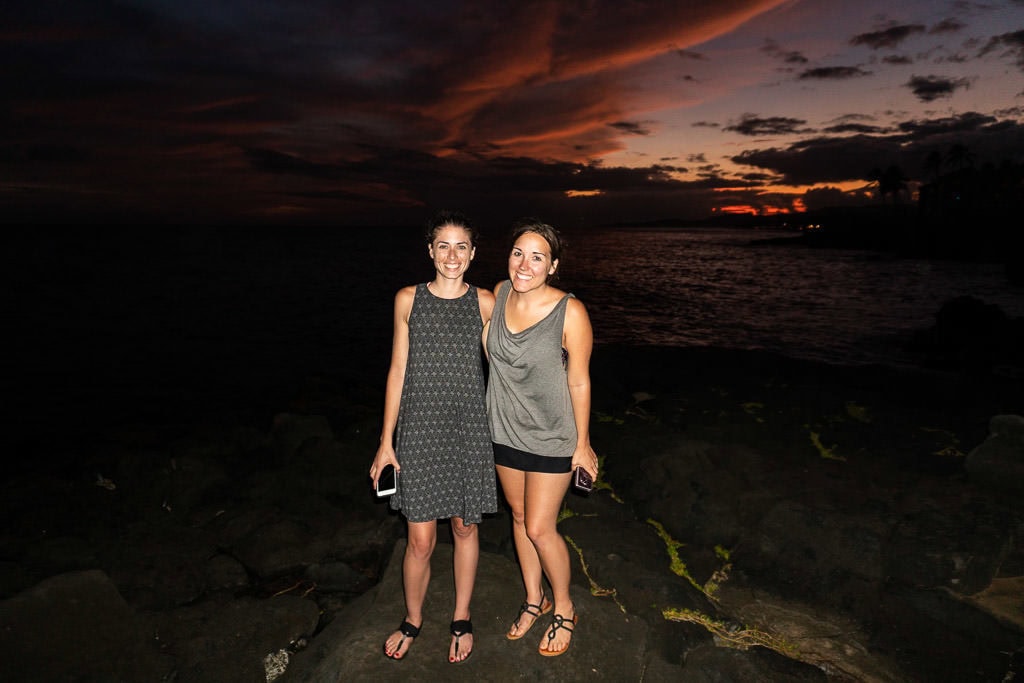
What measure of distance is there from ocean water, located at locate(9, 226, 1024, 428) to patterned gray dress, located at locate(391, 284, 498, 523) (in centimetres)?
334

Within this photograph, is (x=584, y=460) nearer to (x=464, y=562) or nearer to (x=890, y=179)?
(x=464, y=562)

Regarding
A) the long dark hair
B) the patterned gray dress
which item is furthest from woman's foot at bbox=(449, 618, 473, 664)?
the long dark hair

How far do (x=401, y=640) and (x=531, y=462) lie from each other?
1356 mm

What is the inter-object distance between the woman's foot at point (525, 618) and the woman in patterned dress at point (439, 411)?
29cm

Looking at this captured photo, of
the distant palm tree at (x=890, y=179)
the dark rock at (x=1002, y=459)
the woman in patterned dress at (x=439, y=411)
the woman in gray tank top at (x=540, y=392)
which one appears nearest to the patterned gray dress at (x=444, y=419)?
the woman in patterned dress at (x=439, y=411)

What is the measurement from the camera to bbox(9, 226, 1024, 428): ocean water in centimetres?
1441

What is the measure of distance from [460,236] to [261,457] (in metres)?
5.99

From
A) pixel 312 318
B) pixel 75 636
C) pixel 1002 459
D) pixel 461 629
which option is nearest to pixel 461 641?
pixel 461 629

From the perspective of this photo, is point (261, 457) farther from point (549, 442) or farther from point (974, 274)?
point (974, 274)

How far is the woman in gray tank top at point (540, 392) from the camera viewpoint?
2.88 m

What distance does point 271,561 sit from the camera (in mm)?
4988

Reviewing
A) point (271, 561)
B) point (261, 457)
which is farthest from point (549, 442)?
point (261, 457)

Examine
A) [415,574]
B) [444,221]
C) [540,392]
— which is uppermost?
[444,221]

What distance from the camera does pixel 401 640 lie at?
3225 mm
